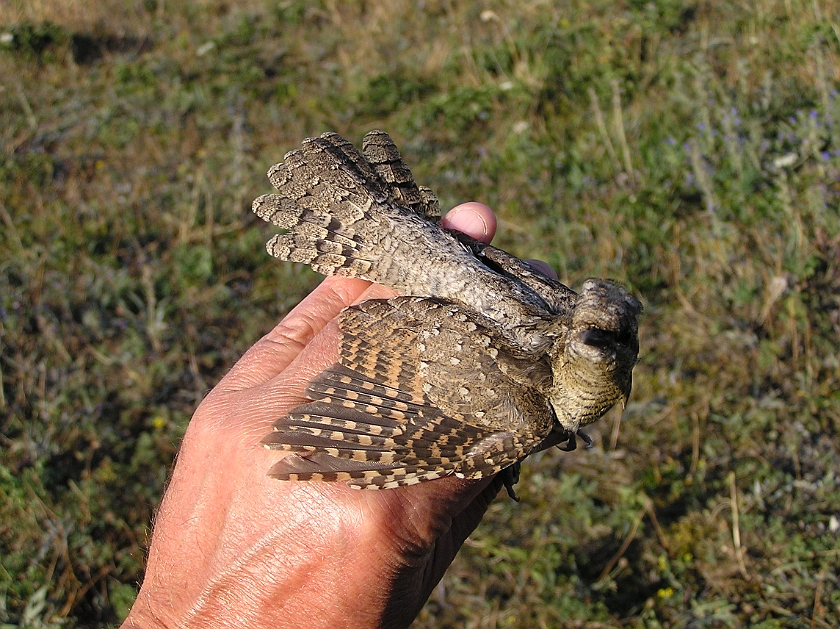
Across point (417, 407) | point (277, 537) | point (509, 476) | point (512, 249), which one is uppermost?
point (417, 407)

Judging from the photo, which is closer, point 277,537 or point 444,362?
point 277,537

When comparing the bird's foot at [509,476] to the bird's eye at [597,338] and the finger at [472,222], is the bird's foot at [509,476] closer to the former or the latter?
the bird's eye at [597,338]

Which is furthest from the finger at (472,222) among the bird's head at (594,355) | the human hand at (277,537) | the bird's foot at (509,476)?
the bird's foot at (509,476)

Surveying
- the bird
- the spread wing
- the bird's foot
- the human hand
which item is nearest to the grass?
the bird's foot

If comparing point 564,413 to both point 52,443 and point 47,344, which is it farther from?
point 47,344

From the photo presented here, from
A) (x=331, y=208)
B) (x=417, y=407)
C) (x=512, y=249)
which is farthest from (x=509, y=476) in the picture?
(x=512, y=249)

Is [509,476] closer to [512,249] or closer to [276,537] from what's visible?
[276,537]

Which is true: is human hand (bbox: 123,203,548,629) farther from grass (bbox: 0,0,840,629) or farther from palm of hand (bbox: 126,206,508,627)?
grass (bbox: 0,0,840,629)
